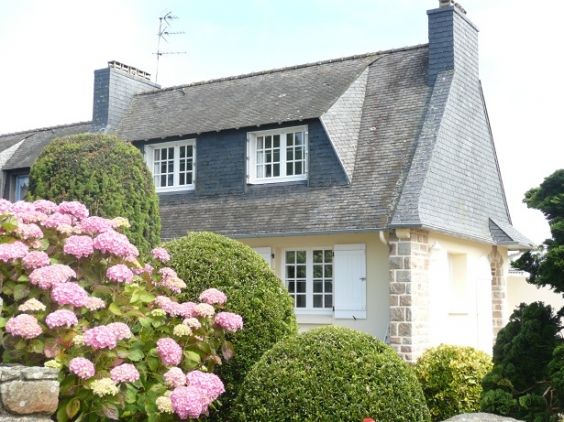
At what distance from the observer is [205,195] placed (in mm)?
16859

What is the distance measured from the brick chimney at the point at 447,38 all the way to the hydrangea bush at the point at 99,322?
1090 centimetres

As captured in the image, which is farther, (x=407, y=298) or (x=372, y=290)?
(x=372, y=290)

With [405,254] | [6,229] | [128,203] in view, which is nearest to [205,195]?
[405,254]

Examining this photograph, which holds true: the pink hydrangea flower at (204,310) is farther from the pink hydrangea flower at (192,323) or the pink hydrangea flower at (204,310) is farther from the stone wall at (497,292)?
the stone wall at (497,292)

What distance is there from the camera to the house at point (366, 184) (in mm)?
13648

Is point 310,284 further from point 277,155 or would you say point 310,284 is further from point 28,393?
point 28,393

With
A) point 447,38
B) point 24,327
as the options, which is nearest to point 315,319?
point 447,38

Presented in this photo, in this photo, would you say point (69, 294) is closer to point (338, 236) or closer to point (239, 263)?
point (239, 263)

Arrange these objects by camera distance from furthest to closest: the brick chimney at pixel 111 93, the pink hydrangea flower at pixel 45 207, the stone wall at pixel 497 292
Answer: the brick chimney at pixel 111 93
the stone wall at pixel 497 292
the pink hydrangea flower at pixel 45 207

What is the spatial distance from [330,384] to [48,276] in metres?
2.49

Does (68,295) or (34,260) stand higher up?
(34,260)

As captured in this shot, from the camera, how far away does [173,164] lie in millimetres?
17891

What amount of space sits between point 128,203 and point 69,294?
425cm

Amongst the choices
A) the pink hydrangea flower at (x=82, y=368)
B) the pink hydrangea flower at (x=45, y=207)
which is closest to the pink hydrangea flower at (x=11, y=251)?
the pink hydrangea flower at (x=45, y=207)
